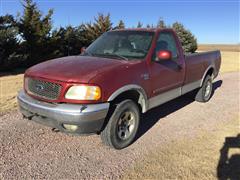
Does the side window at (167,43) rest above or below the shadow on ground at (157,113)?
above

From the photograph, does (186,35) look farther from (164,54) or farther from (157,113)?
(164,54)

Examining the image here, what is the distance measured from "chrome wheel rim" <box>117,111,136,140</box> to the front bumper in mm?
480

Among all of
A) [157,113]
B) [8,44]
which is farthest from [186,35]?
[157,113]

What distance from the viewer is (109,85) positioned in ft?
12.6

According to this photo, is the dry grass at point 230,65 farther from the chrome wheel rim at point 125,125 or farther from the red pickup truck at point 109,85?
the chrome wheel rim at point 125,125

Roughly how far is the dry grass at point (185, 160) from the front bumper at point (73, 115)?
2.70 ft

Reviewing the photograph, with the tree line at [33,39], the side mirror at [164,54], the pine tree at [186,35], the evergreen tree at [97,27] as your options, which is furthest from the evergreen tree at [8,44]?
the pine tree at [186,35]

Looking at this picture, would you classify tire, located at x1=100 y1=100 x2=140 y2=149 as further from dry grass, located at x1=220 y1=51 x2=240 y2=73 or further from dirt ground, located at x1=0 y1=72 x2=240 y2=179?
dry grass, located at x1=220 y1=51 x2=240 y2=73

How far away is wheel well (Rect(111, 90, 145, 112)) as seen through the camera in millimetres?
4152

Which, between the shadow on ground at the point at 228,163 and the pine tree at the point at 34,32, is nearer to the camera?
the shadow on ground at the point at 228,163

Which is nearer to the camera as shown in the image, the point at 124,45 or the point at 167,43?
the point at 124,45

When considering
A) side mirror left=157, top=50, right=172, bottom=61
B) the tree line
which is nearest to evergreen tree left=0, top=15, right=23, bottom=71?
the tree line

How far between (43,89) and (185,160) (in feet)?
7.69

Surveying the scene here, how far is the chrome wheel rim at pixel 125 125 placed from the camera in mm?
4242
